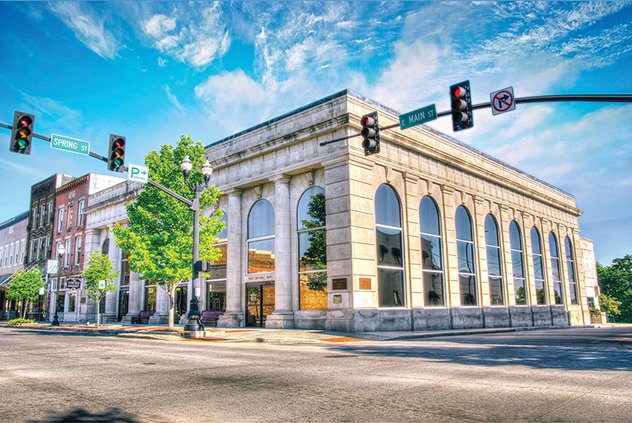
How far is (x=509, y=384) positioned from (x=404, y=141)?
66.6ft

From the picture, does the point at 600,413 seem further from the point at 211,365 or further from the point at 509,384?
the point at 211,365

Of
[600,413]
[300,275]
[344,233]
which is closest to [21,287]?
[300,275]

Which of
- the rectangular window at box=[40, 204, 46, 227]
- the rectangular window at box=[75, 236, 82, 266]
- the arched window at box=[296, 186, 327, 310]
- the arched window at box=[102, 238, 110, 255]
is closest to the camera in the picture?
the arched window at box=[296, 186, 327, 310]

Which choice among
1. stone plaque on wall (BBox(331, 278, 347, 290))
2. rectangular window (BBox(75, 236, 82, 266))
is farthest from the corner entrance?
rectangular window (BBox(75, 236, 82, 266))

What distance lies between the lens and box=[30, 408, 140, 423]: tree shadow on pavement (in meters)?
5.23

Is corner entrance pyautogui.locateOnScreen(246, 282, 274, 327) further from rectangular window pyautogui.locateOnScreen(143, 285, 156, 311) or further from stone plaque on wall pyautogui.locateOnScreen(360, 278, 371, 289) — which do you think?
rectangular window pyautogui.locateOnScreen(143, 285, 156, 311)

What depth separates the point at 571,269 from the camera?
45.6m

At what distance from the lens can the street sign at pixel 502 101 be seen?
12.6m

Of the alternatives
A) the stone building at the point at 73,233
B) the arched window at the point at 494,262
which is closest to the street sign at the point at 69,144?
the arched window at the point at 494,262

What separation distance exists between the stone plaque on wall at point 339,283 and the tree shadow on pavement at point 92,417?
17.0 meters

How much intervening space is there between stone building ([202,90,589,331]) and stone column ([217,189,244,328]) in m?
0.06

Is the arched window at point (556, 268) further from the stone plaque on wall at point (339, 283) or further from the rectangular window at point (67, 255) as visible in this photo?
the rectangular window at point (67, 255)

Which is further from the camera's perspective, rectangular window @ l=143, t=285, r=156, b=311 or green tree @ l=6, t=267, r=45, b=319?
green tree @ l=6, t=267, r=45, b=319

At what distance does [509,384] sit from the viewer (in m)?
7.27
